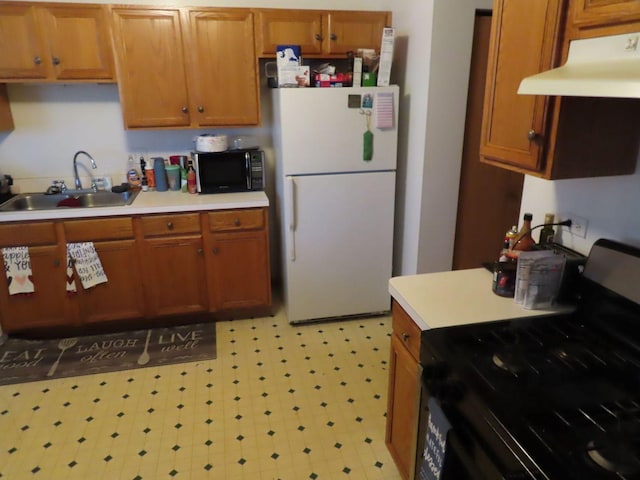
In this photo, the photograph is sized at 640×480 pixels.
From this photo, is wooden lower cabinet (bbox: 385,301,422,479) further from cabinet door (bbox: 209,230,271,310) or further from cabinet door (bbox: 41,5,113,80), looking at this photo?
cabinet door (bbox: 41,5,113,80)

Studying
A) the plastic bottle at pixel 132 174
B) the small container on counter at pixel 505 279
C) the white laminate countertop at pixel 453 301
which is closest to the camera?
the white laminate countertop at pixel 453 301

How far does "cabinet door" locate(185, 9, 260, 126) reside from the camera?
9.41ft

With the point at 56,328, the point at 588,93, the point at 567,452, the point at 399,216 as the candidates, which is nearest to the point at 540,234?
the point at 588,93

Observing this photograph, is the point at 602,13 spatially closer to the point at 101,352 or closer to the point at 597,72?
the point at 597,72

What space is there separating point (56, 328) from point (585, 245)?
10.1 ft

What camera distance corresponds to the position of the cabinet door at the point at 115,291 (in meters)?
2.92

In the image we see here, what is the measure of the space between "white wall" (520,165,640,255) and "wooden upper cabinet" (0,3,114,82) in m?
2.54

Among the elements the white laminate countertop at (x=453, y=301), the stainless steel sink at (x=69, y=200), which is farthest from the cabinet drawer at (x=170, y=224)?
the white laminate countertop at (x=453, y=301)

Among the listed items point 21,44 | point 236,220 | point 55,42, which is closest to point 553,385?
point 236,220

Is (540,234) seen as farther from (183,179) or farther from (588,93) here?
(183,179)

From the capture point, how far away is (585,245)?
1673 millimetres

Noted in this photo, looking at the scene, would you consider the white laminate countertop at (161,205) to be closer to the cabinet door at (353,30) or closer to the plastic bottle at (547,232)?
the cabinet door at (353,30)

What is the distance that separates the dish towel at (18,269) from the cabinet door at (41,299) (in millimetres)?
25

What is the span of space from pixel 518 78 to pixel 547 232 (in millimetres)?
611
